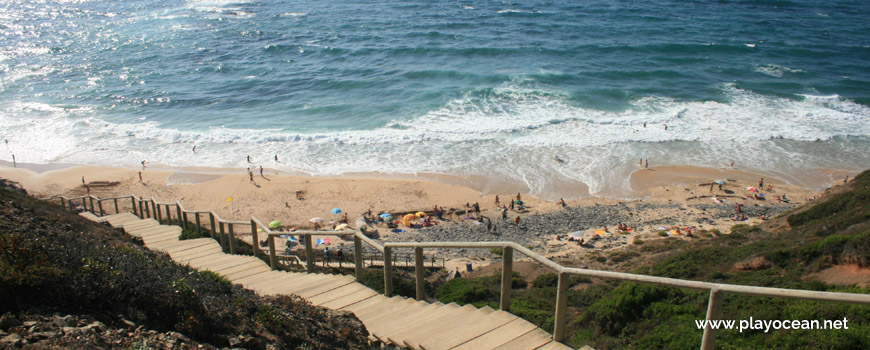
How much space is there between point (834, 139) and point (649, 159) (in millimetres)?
11995

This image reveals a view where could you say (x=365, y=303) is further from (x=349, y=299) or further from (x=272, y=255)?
(x=272, y=255)

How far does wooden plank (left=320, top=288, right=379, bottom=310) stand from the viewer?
570 centimetres

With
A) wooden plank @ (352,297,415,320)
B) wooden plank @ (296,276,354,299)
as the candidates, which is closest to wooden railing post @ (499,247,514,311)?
wooden plank @ (352,297,415,320)

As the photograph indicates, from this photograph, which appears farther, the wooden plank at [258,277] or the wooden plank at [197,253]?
the wooden plank at [197,253]

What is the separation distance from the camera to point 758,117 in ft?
114

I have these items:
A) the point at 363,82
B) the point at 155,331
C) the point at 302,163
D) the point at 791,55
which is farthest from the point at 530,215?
the point at 791,55

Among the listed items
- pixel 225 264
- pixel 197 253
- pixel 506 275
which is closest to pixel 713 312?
pixel 506 275

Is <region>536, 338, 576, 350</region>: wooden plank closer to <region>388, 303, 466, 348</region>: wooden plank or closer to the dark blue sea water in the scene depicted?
<region>388, 303, 466, 348</region>: wooden plank

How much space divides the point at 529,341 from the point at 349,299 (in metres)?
2.39

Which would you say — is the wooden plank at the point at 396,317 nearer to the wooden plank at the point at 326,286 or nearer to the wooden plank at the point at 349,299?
the wooden plank at the point at 349,299

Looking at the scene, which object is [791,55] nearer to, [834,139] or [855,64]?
[855,64]

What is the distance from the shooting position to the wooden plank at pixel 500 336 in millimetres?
4180

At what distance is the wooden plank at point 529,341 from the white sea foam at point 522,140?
846 inches

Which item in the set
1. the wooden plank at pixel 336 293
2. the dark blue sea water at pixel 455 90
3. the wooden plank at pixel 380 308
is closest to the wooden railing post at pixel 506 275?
the wooden plank at pixel 380 308
